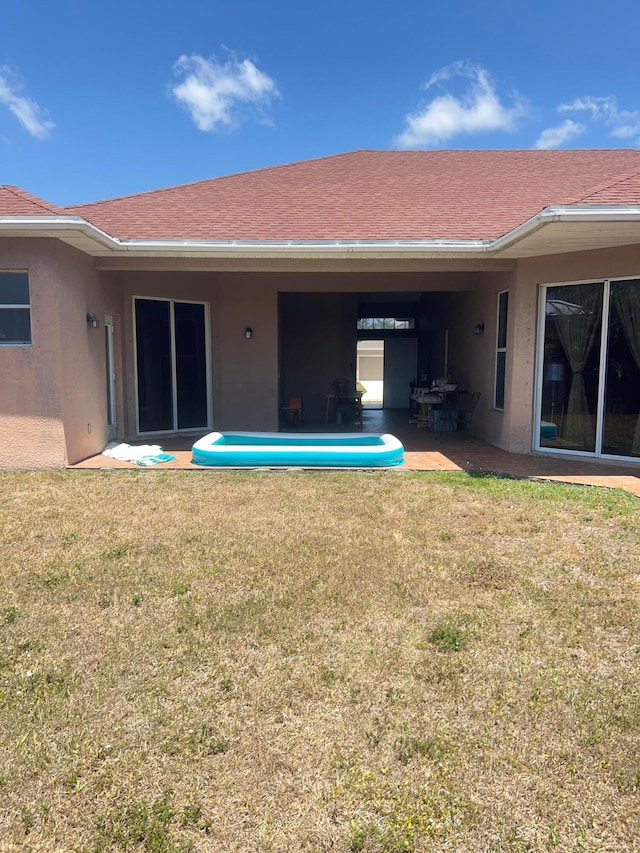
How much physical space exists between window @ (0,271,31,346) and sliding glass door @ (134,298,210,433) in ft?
10.0

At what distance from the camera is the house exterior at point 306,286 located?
789cm

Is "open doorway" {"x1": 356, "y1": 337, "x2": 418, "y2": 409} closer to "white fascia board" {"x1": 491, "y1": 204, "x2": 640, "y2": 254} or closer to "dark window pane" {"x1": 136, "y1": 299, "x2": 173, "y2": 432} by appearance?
"dark window pane" {"x1": 136, "y1": 299, "x2": 173, "y2": 432}

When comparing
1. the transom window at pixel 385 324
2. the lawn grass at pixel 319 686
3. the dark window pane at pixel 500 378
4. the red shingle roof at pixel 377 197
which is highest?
A: the red shingle roof at pixel 377 197

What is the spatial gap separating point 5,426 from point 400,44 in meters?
14.6

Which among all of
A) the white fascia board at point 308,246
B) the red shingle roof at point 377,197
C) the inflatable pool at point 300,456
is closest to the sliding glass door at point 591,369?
the red shingle roof at point 377,197

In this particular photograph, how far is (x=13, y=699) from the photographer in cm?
279

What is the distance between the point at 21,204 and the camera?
7.66m

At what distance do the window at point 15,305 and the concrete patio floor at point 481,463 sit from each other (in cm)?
212

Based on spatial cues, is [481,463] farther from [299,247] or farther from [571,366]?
[299,247]

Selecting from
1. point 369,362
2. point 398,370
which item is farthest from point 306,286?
point 369,362

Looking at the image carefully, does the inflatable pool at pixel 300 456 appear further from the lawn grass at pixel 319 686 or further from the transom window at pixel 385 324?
the transom window at pixel 385 324

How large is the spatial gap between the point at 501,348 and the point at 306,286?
422 cm

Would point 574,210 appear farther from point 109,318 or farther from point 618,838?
point 109,318

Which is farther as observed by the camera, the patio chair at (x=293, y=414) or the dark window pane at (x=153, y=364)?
the patio chair at (x=293, y=414)
